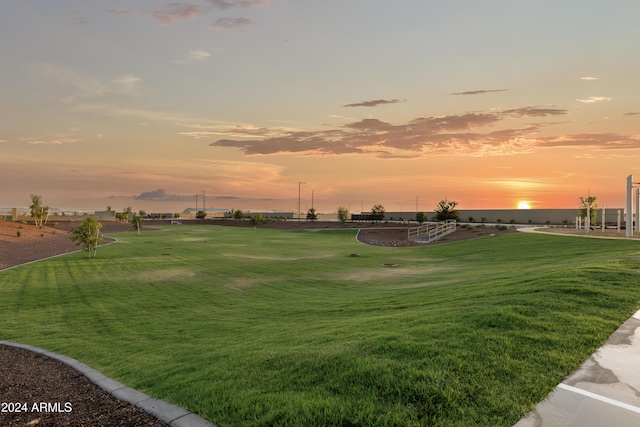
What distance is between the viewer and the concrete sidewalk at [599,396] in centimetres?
441

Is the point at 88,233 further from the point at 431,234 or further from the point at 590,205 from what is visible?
the point at 590,205

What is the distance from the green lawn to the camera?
4.83 metres

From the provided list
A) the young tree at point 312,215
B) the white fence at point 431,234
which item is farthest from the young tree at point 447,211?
the young tree at point 312,215

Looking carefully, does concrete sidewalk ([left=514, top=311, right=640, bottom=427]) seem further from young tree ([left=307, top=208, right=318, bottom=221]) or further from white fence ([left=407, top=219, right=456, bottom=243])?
young tree ([left=307, top=208, right=318, bottom=221])

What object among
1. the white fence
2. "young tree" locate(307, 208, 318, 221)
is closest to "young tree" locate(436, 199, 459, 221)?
the white fence

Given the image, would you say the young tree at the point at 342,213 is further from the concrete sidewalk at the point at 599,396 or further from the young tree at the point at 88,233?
the concrete sidewalk at the point at 599,396

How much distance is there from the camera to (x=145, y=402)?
5.86 m

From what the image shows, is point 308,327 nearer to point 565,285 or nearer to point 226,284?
point 565,285

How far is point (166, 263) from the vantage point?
28625mm

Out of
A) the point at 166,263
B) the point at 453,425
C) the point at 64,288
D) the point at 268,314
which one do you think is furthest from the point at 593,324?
the point at 166,263

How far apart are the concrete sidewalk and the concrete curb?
4040 mm

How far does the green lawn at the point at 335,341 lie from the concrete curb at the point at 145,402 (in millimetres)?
159

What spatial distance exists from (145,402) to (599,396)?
20.8 ft

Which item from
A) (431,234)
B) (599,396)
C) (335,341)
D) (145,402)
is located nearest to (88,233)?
(145,402)
